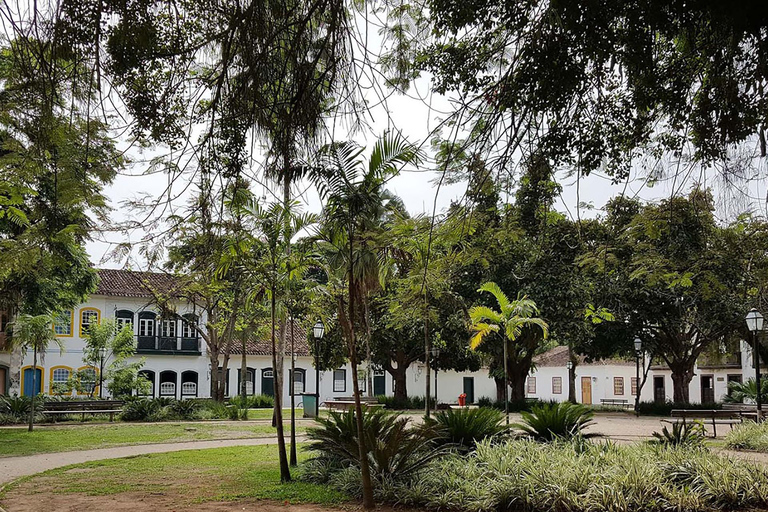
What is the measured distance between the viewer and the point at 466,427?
11.5m

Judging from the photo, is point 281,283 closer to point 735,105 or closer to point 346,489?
point 346,489

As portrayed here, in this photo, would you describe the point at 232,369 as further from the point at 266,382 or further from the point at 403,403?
the point at 403,403

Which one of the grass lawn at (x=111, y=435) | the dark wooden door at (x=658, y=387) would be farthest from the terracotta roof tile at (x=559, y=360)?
the grass lawn at (x=111, y=435)

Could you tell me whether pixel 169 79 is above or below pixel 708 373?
above

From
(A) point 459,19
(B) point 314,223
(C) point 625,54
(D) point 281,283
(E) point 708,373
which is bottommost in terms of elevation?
(E) point 708,373

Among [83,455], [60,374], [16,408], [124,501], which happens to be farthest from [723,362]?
[124,501]

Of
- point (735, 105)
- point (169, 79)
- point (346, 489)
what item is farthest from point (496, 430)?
point (169, 79)

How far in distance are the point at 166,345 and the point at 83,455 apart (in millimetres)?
25834

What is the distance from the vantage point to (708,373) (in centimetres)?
4575

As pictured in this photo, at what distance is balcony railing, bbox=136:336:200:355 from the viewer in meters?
39.4

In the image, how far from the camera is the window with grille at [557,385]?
50719mm

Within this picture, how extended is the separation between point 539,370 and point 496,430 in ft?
138

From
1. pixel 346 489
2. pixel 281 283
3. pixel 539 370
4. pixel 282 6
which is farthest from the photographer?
pixel 539 370

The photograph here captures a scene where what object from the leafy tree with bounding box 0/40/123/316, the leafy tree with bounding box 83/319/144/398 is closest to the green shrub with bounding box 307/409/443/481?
the leafy tree with bounding box 0/40/123/316
